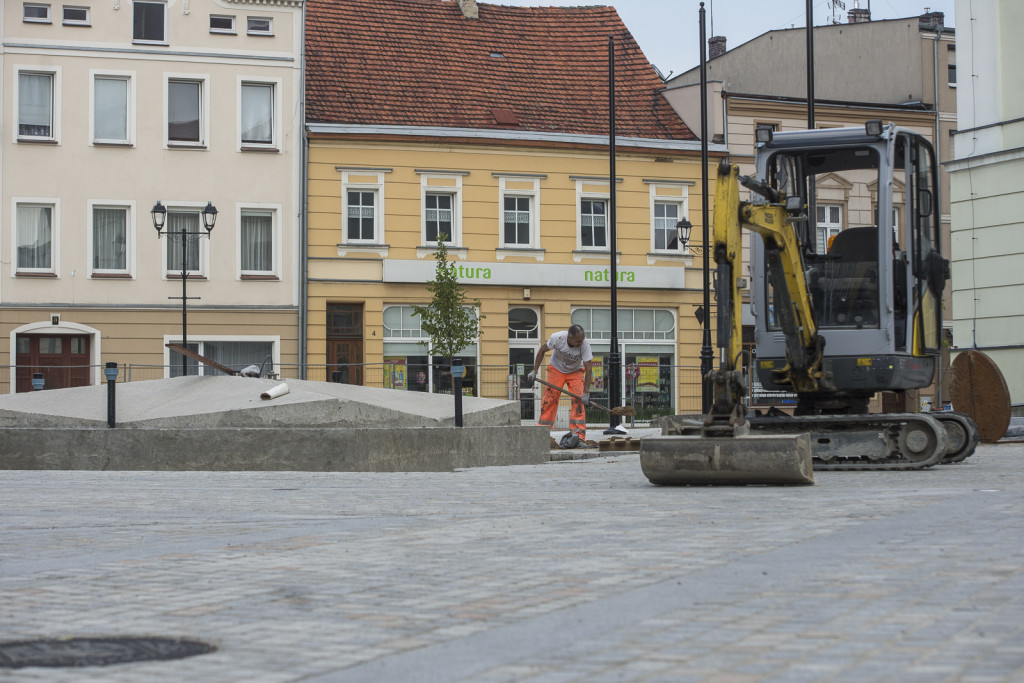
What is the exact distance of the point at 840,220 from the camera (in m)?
16.8

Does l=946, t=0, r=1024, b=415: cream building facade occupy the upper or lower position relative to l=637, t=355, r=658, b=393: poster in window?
upper

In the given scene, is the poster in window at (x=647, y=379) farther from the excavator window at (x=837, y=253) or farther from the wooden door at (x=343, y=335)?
the excavator window at (x=837, y=253)

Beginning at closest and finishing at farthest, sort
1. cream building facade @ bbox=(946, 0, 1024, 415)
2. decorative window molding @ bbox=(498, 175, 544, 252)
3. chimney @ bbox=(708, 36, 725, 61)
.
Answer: cream building facade @ bbox=(946, 0, 1024, 415) < decorative window molding @ bbox=(498, 175, 544, 252) < chimney @ bbox=(708, 36, 725, 61)

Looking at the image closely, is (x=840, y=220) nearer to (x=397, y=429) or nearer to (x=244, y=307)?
(x=397, y=429)

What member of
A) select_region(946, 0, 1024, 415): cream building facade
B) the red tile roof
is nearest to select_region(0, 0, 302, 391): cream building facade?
the red tile roof

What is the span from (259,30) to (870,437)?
81.7 ft

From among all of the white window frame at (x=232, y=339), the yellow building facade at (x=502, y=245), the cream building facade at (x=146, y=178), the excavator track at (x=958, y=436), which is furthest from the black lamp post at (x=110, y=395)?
the white window frame at (x=232, y=339)

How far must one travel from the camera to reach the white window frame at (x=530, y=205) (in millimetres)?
37438

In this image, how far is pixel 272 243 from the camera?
35.8m

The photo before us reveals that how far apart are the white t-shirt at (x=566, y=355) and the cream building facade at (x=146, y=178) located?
16217 millimetres

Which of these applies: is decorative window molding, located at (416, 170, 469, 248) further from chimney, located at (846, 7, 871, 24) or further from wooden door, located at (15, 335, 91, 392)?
chimney, located at (846, 7, 871, 24)

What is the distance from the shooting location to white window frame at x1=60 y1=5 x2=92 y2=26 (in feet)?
113

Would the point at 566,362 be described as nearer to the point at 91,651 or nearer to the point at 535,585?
the point at 535,585

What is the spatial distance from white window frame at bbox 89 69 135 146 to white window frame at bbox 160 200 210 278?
5.99 ft
